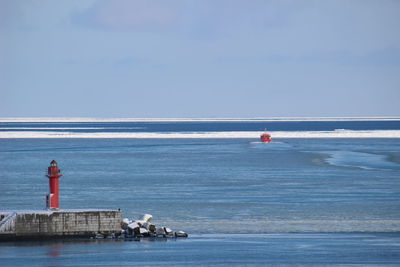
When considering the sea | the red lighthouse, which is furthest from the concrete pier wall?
the red lighthouse

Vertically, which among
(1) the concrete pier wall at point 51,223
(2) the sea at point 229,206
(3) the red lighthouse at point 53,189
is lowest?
(2) the sea at point 229,206

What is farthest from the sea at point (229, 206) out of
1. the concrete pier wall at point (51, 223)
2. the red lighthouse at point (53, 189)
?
the red lighthouse at point (53, 189)

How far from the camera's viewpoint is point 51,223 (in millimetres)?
19359

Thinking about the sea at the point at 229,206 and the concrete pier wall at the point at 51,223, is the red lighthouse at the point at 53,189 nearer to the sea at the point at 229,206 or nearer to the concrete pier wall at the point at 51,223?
the concrete pier wall at the point at 51,223

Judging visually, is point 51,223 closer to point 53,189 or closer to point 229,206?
point 53,189

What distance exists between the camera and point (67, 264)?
56.4 feet

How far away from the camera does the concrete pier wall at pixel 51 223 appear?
1927cm

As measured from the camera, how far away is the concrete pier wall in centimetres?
1927

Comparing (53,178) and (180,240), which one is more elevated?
(53,178)

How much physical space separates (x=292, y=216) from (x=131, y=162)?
2762cm

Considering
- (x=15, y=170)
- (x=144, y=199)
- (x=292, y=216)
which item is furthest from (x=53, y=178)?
(x=15, y=170)

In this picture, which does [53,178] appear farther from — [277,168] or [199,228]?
[277,168]

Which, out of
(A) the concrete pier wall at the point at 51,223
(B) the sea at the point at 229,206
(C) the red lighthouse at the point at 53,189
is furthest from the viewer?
(C) the red lighthouse at the point at 53,189

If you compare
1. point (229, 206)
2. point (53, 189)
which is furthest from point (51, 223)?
point (229, 206)
